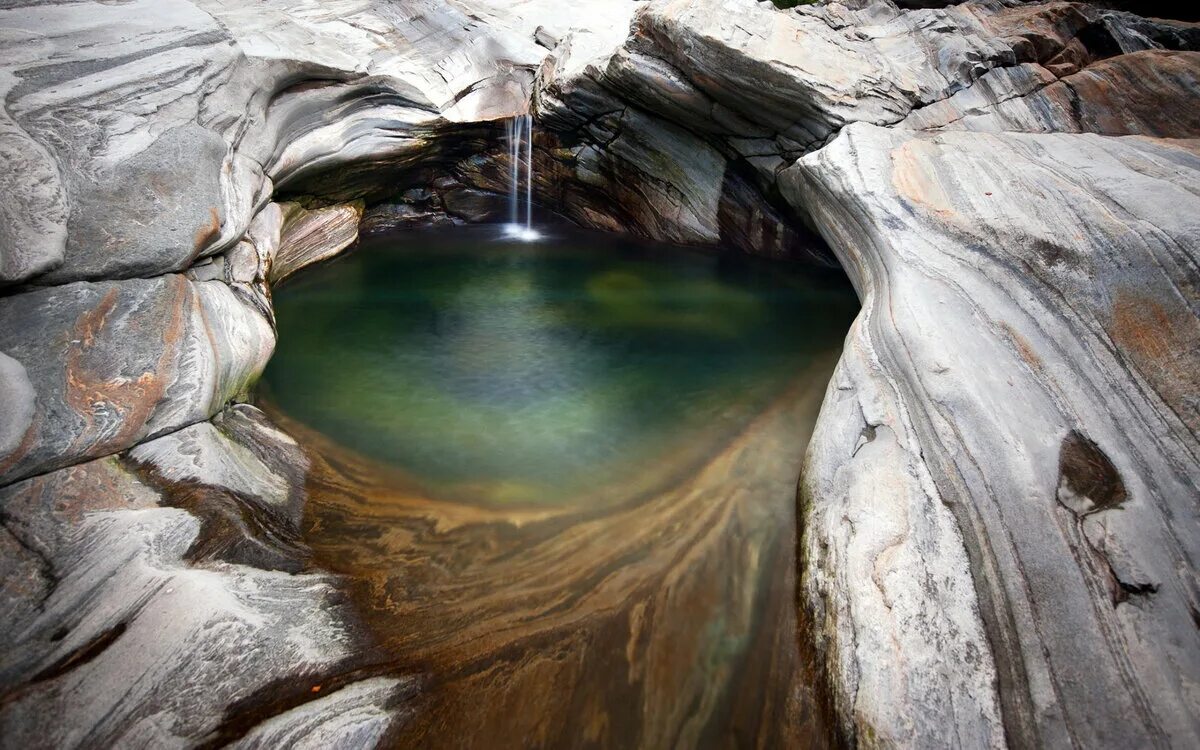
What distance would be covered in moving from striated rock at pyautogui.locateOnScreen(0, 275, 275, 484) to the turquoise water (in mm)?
Result: 825

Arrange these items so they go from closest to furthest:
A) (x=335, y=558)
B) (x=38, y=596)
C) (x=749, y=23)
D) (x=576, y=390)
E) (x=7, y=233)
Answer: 1. (x=38, y=596)
2. (x=335, y=558)
3. (x=7, y=233)
4. (x=576, y=390)
5. (x=749, y=23)

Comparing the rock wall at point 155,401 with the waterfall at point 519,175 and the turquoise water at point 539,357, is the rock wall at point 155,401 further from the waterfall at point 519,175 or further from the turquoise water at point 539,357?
the waterfall at point 519,175

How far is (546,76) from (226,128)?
5.13m

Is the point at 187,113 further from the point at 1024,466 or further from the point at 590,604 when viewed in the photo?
the point at 1024,466

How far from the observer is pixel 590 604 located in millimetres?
2684

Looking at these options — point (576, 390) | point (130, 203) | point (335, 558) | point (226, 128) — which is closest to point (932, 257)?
point (576, 390)

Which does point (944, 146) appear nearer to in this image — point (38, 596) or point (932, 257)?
point (932, 257)

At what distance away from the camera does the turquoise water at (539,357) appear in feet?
12.8

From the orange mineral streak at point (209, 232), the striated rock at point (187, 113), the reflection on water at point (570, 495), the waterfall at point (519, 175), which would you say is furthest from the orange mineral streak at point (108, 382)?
the waterfall at point (519, 175)

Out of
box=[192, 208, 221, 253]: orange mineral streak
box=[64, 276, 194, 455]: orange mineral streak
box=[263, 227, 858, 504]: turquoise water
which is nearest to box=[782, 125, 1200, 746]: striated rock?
box=[263, 227, 858, 504]: turquoise water

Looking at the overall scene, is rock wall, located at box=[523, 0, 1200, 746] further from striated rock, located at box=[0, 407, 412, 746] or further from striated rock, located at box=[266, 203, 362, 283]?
striated rock, located at box=[266, 203, 362, 283]

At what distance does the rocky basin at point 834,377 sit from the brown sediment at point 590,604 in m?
0.14

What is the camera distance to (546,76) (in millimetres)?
8766

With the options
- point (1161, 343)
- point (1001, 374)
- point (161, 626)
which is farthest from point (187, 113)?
point (1161, 343)
